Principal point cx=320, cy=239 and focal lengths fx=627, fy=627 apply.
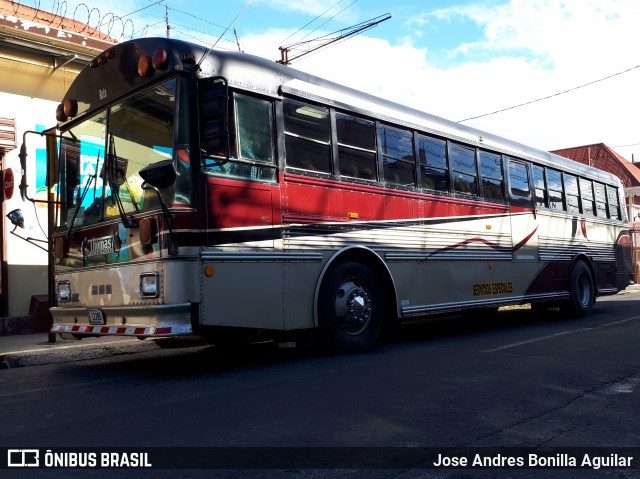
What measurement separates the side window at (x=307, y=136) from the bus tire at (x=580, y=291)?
282 inches

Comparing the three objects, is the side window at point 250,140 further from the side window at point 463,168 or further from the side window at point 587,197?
the side window at point 587,197

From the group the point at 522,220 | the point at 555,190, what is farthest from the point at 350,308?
the point at 555,190

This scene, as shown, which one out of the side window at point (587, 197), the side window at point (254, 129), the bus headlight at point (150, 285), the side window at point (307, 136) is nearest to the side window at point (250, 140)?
the side window at point (254, 129)

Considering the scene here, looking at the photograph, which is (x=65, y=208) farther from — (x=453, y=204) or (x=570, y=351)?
(x=570, y=351)

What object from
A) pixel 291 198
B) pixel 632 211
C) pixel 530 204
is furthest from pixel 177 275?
pixel 632 211

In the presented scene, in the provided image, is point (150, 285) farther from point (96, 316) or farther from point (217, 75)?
point (217, 75)

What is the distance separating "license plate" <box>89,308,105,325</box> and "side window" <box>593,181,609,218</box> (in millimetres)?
11139

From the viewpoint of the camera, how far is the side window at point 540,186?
11.6m

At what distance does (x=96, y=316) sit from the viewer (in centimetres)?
642

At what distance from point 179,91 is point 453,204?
189 inches

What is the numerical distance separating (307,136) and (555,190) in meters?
6.99

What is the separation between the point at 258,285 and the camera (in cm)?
627

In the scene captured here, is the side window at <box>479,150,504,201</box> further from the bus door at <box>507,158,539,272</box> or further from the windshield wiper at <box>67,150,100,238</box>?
the windshield wiper at <box>67,150,100,238</box>

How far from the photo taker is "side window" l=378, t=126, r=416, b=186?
8.12 meters
